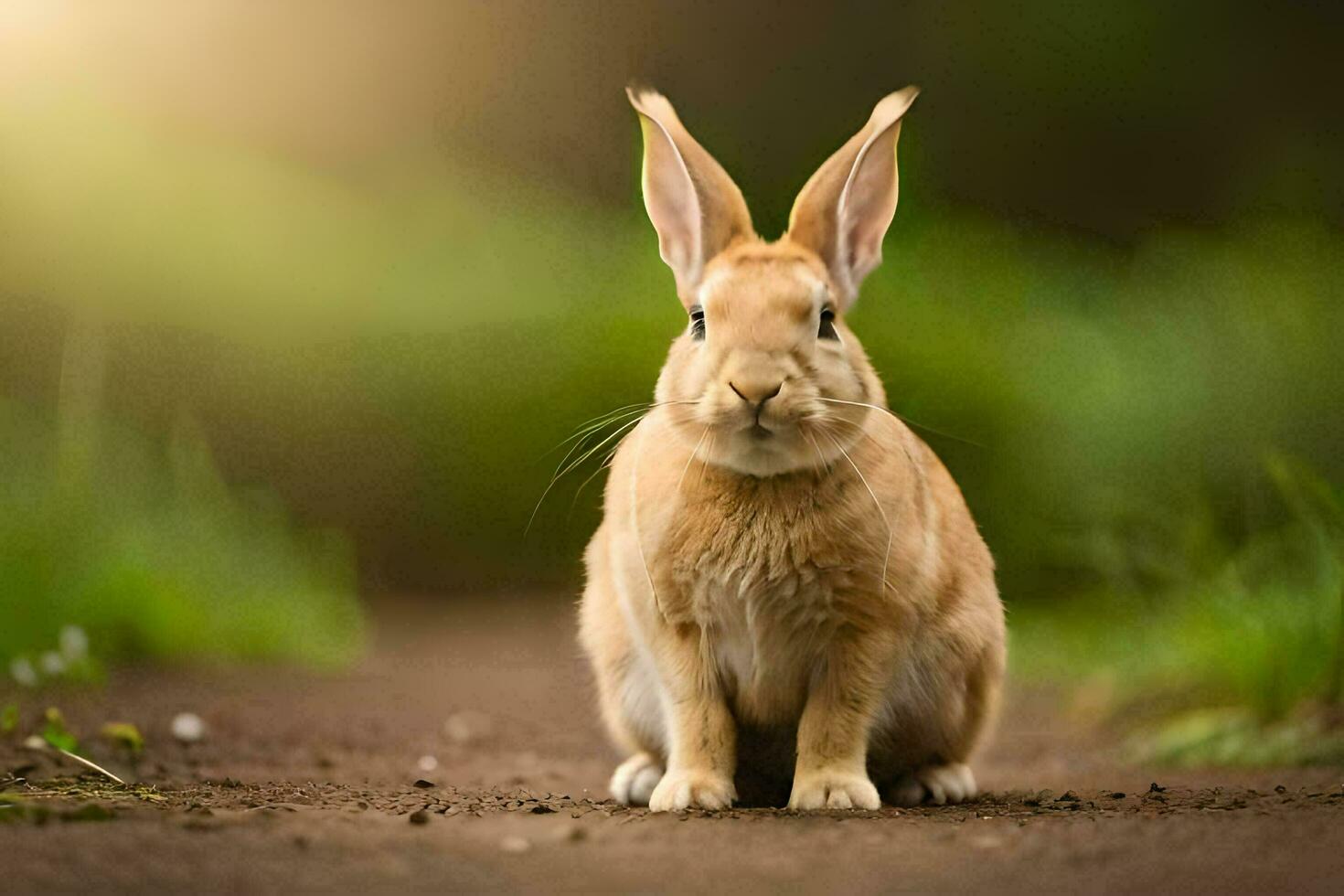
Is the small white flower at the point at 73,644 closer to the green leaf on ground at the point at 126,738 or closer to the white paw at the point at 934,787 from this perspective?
the green leaf on ground at the point at 126,738

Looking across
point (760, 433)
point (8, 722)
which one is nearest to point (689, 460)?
point (760, 433)

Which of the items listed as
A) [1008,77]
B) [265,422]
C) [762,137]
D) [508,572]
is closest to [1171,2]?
[1008,77]

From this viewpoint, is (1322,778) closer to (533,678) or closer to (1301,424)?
(1301,424)

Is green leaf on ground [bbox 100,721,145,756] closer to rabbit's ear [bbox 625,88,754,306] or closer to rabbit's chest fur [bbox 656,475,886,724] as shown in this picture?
rabbit's chest fur [bbox 656,475,886,724]

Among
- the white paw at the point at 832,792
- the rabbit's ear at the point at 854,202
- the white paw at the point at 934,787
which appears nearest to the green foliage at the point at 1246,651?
the white paw at the point at 934,787

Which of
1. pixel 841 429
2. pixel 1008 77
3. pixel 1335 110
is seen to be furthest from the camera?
pixel 1008 77

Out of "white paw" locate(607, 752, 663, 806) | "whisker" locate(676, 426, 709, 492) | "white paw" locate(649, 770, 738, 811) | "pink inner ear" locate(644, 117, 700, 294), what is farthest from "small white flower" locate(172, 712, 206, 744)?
"pink inner ear" locate(644, 117, 700, 294)
